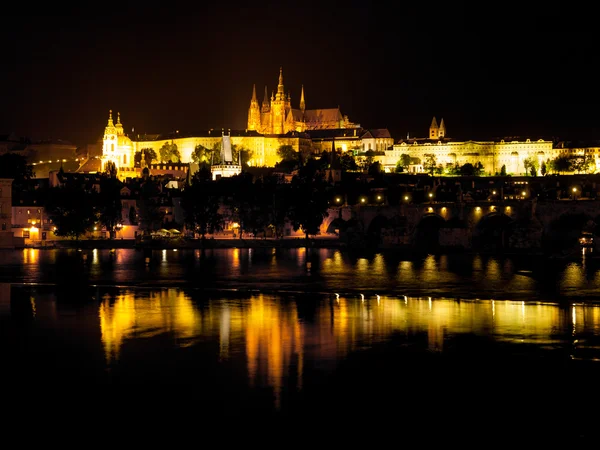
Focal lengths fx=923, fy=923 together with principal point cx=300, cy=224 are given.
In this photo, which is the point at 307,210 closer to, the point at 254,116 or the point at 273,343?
the point at 273,343

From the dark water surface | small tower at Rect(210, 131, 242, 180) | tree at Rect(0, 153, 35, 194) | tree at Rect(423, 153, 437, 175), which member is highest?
tree at Rect(423, 153, 437, 175)

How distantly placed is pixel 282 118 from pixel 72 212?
10976cm

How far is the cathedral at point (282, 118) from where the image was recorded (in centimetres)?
16800

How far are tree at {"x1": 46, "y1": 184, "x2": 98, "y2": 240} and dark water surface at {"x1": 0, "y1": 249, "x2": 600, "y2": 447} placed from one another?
87.9 feet

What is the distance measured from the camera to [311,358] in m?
18.1

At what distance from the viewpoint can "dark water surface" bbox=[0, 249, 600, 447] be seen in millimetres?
14227

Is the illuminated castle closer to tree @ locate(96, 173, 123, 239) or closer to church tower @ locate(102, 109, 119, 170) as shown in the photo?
church tower @ locate(102, 109, 119, 170)

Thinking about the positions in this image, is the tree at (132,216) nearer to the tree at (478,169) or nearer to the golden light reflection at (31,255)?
the golden light reflection at (31,255)

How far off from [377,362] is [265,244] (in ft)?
136

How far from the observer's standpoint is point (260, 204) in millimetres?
66312

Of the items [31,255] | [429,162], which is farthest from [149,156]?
[31,255]

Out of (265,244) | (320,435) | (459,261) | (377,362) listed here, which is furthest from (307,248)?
(320,435)

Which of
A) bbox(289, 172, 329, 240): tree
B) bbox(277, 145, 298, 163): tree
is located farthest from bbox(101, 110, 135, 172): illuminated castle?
bbox(289, 172, 329, 240): tree

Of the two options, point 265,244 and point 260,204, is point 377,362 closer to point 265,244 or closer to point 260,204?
point 265,244
